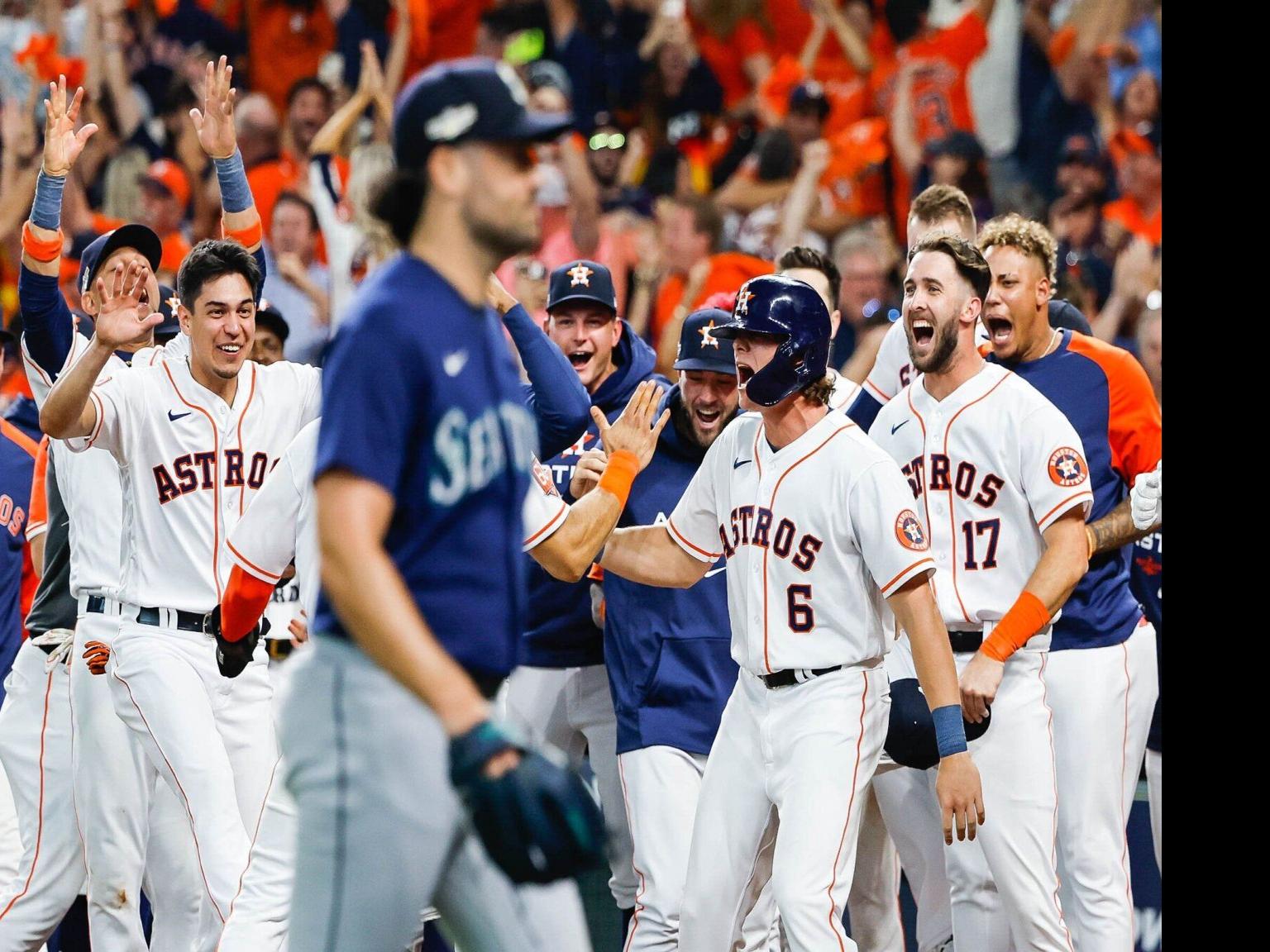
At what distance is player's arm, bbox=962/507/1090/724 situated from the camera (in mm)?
4102

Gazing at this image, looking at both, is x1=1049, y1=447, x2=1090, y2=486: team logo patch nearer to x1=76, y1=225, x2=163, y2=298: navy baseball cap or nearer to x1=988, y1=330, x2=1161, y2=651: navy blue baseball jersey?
x1=988, y1=330, x2=1161, y2=651: navy blue baseball jersey

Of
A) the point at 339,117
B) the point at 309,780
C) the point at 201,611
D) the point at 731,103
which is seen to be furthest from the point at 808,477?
the point at 731,103

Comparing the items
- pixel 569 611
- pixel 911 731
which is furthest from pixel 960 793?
pixel 569 611

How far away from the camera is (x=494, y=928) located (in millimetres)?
2332

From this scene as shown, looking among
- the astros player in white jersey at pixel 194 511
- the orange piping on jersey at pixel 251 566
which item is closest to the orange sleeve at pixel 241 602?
the orange piping on jersey at pixel 251 566

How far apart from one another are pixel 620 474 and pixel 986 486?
1121 mm

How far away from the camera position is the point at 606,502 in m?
3.54

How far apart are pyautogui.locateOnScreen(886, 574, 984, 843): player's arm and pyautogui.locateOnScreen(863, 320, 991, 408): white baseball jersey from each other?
1395 millimetres

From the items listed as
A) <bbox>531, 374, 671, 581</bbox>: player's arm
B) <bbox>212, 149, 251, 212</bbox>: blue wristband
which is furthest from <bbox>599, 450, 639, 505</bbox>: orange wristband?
<bbox>212, 149, 251, 212</bbox>: blue wristband

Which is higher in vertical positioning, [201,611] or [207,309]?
[207,309]

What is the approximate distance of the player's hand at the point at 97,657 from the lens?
4.36m

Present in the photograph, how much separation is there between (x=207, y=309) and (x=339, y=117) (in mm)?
4103
